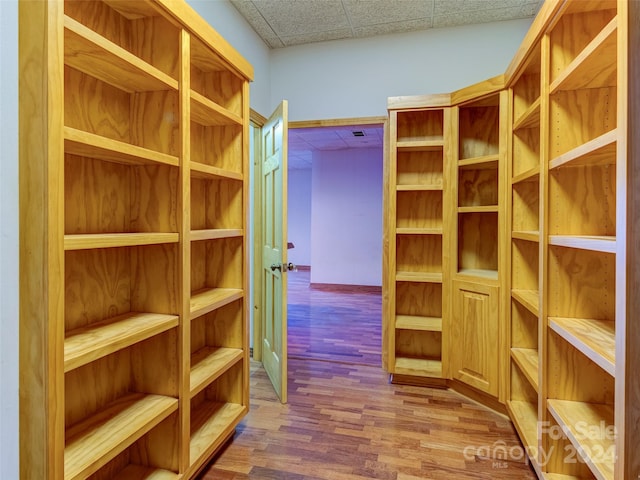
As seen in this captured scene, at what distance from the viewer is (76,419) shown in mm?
1526

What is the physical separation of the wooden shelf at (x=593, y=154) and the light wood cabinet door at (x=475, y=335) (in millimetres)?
1165

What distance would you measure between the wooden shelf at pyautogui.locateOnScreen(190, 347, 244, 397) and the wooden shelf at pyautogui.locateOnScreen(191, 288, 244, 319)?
0.32m

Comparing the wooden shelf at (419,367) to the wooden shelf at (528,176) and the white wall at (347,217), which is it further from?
the white wall at (347,217)

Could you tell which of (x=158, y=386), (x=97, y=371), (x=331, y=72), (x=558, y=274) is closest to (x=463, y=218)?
(x=558, y=274)

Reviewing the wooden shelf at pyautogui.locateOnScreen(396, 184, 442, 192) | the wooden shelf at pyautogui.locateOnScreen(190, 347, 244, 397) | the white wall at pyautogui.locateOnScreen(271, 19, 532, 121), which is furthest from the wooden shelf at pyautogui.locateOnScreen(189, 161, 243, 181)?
the white wall at pyautogui.locateOnScreen(271, 19, 532, 121)

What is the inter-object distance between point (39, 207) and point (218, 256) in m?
1.30

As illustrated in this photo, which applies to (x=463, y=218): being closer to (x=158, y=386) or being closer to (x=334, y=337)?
(x=334, y=337)

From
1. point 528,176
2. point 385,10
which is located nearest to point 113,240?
point 528,176

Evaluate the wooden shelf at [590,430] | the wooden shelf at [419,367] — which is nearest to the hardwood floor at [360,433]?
the wooden shelf at [419,367]

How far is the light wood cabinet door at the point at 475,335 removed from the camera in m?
2.56

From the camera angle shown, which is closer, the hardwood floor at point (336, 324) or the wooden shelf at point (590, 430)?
the wooden shelf at point (590, 430)

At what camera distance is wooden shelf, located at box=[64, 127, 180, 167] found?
1.19 metres

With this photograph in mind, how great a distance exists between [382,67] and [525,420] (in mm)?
2943

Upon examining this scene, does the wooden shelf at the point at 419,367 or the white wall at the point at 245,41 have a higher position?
the white wall at the point at 245,41
